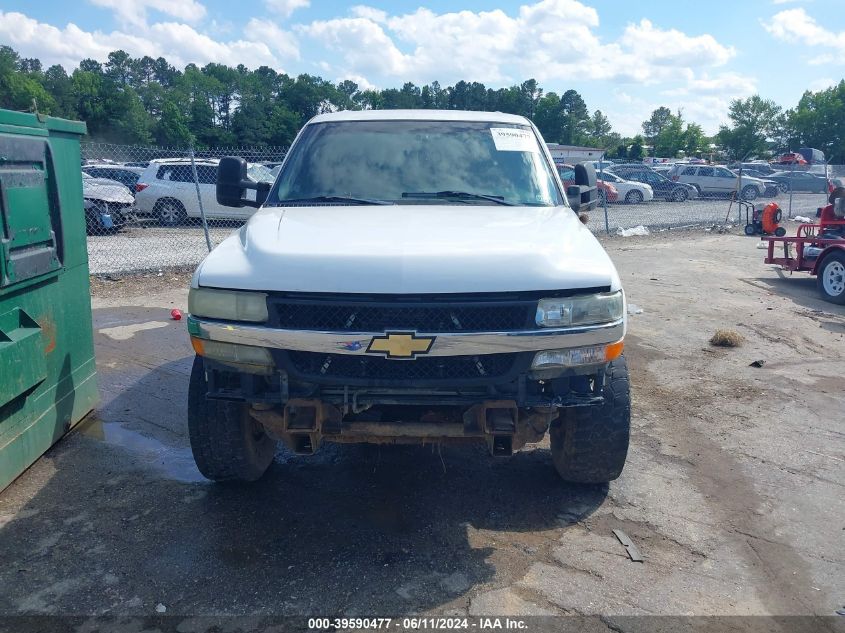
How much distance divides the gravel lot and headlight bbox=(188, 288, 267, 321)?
26.4 feet

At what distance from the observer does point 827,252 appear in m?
10.1

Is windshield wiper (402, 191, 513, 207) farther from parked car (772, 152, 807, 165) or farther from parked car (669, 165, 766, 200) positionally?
parked car (772, 152, 807, 165)

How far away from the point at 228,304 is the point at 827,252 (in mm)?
9573

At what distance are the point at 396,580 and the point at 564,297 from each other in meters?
1.41

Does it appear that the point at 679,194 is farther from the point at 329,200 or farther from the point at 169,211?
the point at 329,200

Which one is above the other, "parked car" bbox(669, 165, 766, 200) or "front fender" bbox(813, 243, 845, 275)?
"parked car" bbox(669, 165, 766, 200)

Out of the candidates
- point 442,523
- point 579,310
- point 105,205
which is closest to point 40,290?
point 442,523

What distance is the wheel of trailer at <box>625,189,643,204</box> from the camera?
2850 cm

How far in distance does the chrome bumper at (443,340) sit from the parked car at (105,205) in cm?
1333

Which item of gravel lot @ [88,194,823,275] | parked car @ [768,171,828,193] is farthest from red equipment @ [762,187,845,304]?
parked car @ [768,171,828,193]

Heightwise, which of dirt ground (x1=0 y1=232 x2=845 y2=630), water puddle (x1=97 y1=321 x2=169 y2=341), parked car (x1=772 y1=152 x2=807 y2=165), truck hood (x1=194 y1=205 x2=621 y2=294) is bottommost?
dirt ground (x1=0 y1=232 x2=845 y2=630)

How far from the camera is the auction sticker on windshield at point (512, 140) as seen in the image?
15.0 feet

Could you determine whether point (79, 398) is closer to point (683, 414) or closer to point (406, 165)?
point (406, 165)

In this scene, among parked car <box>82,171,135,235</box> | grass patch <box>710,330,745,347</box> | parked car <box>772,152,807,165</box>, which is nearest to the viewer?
grass patch <box>710,330,745,347</box>
